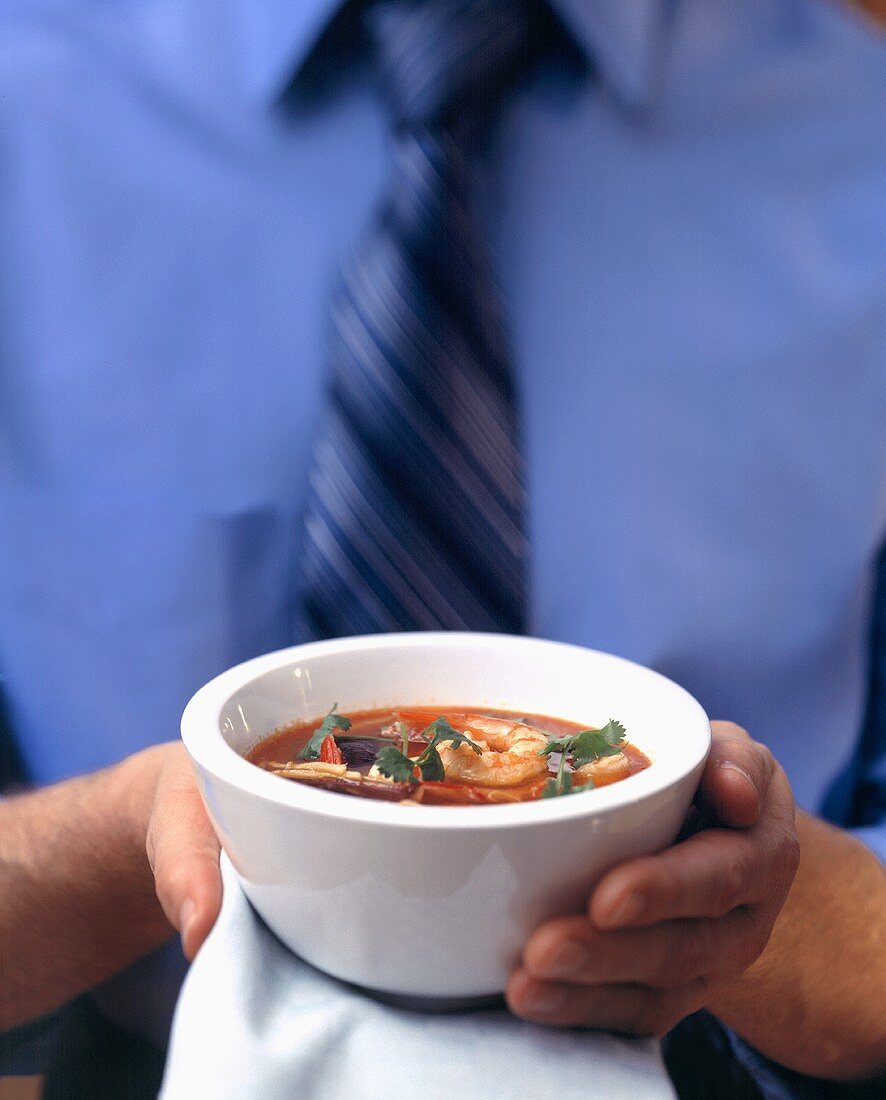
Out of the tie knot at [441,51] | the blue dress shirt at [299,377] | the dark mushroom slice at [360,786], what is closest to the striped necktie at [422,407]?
the tie knot at [441,51]

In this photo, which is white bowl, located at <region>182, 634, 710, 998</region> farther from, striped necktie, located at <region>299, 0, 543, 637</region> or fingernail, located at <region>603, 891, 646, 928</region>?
striped necktie, located at <region>299, 0, 543, 637</region>

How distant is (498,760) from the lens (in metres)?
0.50

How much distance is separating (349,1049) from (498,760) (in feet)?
0.48

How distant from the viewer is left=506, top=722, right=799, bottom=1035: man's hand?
420 millimetres

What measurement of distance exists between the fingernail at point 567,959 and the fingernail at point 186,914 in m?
0.15

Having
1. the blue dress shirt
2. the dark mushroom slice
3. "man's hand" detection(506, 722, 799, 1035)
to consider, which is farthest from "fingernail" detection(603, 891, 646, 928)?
the blue dress shirt

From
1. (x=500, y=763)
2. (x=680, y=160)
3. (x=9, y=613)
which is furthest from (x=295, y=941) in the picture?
(x=680, y=160)

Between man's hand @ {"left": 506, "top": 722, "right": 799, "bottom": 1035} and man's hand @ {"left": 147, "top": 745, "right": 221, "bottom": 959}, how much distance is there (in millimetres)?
136

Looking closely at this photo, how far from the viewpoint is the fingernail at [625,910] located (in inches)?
16.3

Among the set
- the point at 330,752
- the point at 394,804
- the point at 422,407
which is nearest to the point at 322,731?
the point at 330,752

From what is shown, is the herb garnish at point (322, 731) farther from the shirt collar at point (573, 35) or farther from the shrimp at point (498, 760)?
the shirt collar at point (573, 35)

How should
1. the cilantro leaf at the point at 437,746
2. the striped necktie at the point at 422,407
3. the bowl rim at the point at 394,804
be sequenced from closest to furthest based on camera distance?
1. the bowl rim at the point at 394,804
2. the cilantro leaf at the point at 437,746
3. the striped necktie at the point at 422,407

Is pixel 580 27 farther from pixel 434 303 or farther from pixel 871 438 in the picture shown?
pixel 871 438

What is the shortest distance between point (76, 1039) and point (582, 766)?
0.54 meters
